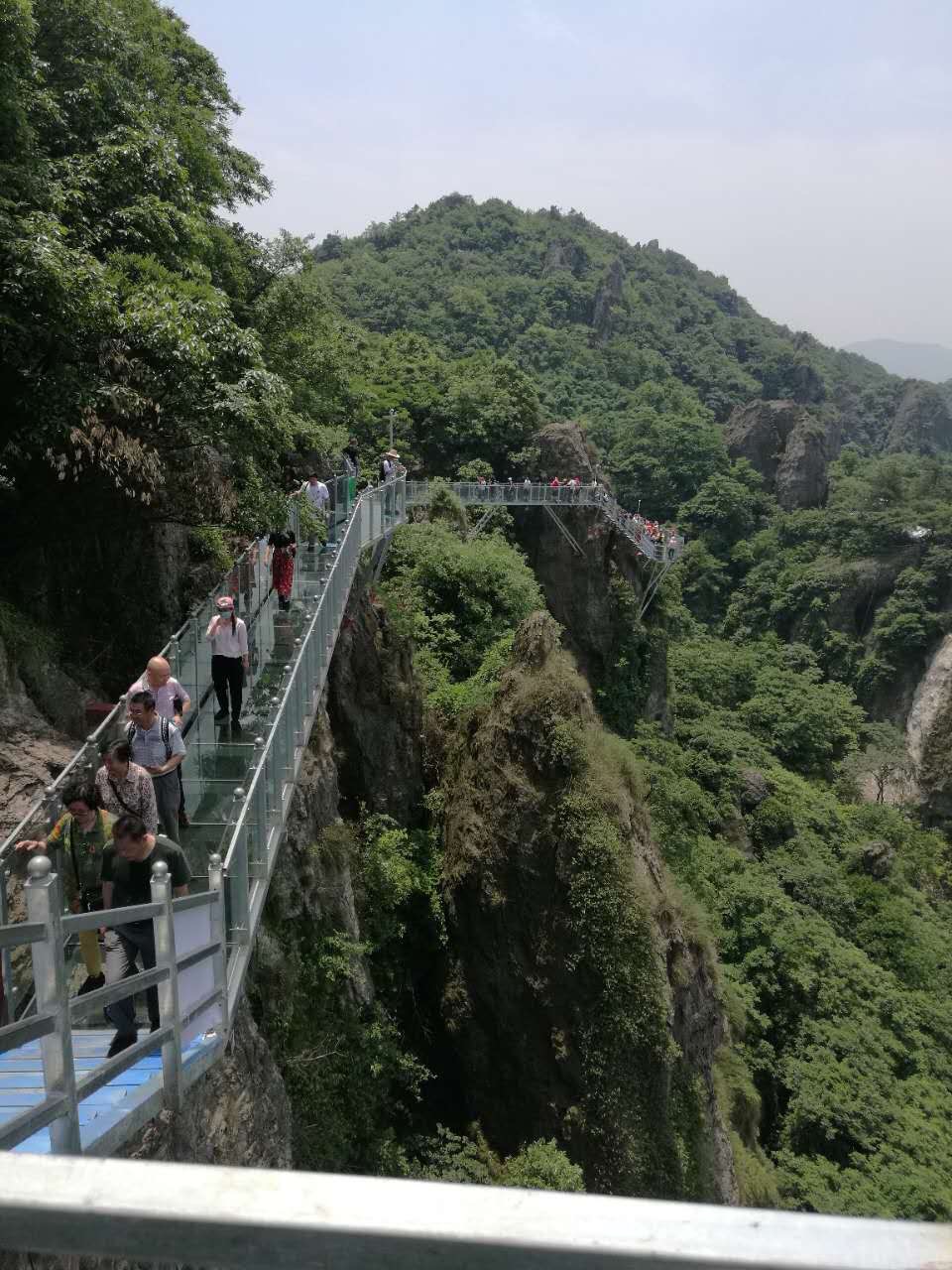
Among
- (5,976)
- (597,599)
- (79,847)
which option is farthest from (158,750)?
(597,599)

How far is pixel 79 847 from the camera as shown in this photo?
203 inches

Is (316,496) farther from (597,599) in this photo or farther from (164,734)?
(597,599)

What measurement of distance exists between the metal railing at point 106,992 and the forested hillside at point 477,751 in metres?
3.50

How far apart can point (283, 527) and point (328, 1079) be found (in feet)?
21.4

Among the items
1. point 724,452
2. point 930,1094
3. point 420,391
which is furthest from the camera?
point 724,452

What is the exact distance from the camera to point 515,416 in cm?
3556

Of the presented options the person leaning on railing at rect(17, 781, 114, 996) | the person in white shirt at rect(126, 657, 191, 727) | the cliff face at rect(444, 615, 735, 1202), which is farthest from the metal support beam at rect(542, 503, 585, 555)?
the person leaning on railing at rect(17, 781, 114, 996)

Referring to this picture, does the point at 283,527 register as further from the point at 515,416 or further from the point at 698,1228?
the point at 515,416

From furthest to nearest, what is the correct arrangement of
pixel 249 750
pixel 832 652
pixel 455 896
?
pixel 832 652 < pixel 455 896 < pixel 249 750

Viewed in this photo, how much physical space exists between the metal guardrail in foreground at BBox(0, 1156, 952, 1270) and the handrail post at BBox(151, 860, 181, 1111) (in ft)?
10.4

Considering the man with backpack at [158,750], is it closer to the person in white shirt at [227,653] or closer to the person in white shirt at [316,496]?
the person in white shirt at [227,653]

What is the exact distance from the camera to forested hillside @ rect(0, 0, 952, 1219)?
9203 millimetres

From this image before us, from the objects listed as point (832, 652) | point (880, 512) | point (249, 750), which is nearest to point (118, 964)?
point (249, 750)

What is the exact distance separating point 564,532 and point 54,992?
30.3m
